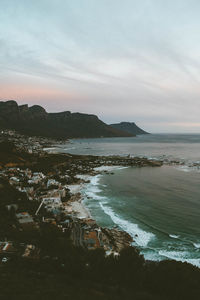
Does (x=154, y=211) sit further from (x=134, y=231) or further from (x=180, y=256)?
(x=180, y=256)

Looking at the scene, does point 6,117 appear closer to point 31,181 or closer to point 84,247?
point 31,181

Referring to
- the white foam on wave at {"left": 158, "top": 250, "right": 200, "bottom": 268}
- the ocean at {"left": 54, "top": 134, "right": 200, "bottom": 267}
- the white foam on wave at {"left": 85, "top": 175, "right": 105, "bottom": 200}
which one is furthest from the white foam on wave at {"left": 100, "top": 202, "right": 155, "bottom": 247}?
the white foam on wave at {"left": 85, "top": 175, "right": 105, "bottom": 200}

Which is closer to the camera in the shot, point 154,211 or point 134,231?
point 134,231

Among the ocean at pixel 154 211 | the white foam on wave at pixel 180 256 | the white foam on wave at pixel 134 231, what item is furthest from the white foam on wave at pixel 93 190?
the white foam on wave at pixel 180 256

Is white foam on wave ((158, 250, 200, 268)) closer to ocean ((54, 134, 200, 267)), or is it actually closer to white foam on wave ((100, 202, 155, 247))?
ocean ((54, 134, 200, 267))

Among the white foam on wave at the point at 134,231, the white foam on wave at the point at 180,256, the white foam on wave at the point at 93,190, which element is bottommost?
the white foam on wave at the point at 180,256

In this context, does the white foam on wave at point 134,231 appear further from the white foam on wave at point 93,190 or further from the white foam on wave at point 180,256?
the white foam on wave at point 93,190

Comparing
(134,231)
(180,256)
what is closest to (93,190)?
(134,231)

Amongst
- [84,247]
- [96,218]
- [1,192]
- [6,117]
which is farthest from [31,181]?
[6,117]
